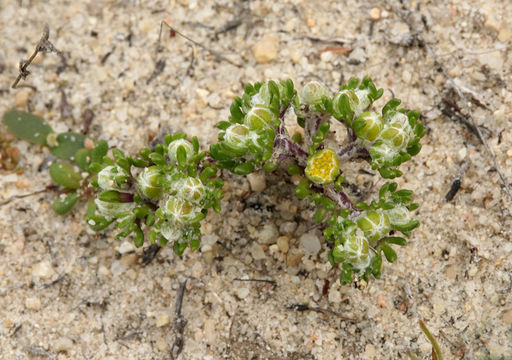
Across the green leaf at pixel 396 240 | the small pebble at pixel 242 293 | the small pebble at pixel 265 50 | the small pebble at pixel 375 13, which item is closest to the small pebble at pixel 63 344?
the small pebble at pixel 242 293

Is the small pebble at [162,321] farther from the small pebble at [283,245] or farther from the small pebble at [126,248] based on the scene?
the small pebble at [283,245]

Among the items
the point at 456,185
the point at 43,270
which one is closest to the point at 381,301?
the point at 456,185

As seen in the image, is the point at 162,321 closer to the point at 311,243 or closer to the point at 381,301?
the point at 311,243

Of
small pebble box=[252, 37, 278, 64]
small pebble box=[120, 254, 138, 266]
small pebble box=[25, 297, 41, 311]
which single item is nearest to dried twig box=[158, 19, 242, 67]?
small pebble box=[252, 37, 278, 64]

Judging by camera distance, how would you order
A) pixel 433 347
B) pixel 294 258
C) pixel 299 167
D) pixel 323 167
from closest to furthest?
pixel 323 167
pixel 433 347
pixel 299 167
pixel 294 258

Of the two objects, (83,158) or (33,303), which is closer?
(33,303)

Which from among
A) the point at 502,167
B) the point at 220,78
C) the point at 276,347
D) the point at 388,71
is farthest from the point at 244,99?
the point at 502,167

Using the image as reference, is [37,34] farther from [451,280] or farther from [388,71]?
[451,280]
